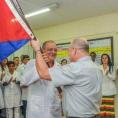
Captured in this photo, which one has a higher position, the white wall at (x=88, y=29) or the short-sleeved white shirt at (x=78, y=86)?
the white wall at (x=88, y=29)

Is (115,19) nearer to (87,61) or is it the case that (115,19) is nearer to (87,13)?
(87,13)

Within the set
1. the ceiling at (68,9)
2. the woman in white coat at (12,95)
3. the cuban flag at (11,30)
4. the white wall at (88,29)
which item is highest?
the ceiling at (68,9)

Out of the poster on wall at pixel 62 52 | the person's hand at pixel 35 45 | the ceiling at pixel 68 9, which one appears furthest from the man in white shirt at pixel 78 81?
the poster on wall at pixel 62 52

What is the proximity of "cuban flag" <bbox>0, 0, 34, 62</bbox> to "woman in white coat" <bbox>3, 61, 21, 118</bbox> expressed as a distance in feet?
10.3

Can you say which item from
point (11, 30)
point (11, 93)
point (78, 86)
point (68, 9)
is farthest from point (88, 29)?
point (78, 86)

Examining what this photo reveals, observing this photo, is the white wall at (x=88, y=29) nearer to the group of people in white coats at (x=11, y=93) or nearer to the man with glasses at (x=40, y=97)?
the group of people in white coats at (x=11, y=93)

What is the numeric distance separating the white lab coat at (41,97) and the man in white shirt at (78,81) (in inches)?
14.3

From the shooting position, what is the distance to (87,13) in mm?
6645

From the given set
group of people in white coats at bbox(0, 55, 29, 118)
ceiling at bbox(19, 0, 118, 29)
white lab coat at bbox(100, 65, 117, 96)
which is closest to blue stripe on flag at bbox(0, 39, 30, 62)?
group of people in white coats at bbox(0, 55, 29, 118)

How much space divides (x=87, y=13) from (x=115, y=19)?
0.69 metres

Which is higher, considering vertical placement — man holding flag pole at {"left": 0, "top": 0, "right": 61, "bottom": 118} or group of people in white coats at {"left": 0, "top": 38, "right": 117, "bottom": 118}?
man holding flag pole at {"left": 0, "top": 0, "right": 61, "bottom": 118}

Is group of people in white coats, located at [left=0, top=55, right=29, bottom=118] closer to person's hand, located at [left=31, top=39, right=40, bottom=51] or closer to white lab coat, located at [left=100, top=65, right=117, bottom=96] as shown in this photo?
white lab coat, located at [left=100, top=65, right=117, bottom=96]

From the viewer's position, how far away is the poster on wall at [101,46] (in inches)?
261

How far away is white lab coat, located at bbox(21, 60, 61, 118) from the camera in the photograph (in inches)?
104
